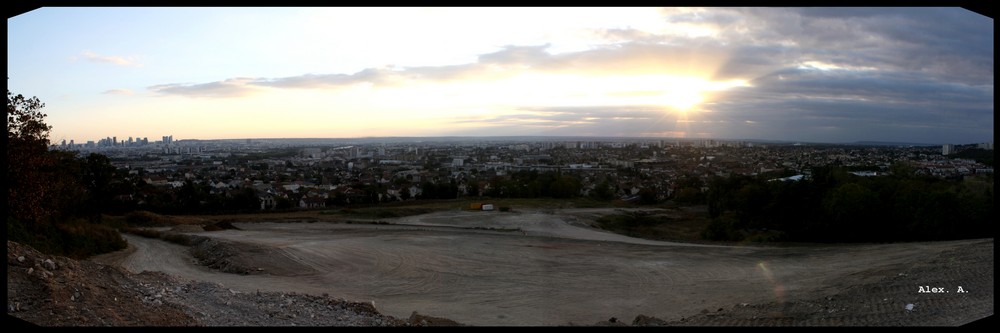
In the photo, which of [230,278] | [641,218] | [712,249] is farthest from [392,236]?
[641,218]

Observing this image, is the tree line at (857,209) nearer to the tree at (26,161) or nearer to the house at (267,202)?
the tree at (26,161)

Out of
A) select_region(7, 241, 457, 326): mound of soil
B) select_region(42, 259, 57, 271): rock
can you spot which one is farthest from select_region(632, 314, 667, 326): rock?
select_region(42, 259, 57, 271): rock

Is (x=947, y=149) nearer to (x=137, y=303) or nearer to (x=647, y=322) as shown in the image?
(x=647, y=322)

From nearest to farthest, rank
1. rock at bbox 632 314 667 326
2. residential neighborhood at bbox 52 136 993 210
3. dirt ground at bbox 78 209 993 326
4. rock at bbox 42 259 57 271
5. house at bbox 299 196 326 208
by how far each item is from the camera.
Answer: rock at bbox 42 259 57 271 → rock at bbox 632 314 667 326 → dirt ground at bbox 78 209 993 326 → residential neighborhood at bbox 52 136 993 210 → house at bbox 299 196 326 208

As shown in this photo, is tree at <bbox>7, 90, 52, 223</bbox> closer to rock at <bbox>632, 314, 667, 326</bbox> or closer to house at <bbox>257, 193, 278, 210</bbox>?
rock at <bbox>632, 314, 667, 326</bbox>

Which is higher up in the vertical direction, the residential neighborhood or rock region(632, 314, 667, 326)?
the residential neighborhood

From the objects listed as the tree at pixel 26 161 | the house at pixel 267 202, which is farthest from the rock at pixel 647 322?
the house at pixel 267 202

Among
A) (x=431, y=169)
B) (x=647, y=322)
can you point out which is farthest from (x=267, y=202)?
(x=647, y=322)

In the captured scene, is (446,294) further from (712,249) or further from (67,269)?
(712,249)
